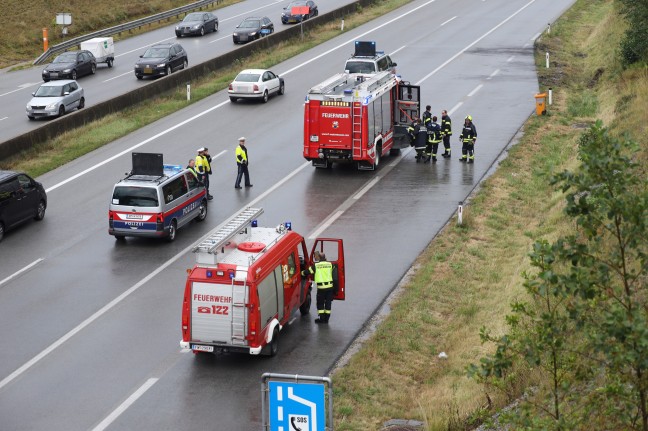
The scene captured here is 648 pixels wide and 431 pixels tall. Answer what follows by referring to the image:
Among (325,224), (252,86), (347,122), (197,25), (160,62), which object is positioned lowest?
(325,224)

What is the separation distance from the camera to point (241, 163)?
30719mm

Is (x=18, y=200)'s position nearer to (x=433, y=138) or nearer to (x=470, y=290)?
(x=470, y=290)

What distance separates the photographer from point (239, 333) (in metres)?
17.7

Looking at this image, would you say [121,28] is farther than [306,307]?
Yes

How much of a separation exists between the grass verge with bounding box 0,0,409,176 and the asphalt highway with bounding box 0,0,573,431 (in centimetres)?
79

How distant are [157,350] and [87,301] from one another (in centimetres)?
346

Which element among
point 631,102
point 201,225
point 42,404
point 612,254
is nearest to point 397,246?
point 201,225

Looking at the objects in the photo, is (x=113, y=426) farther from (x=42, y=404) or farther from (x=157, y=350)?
(x=157, y=350)

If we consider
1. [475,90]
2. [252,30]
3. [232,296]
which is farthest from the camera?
[252,30]

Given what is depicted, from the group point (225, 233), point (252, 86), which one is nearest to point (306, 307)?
point (225, 233)

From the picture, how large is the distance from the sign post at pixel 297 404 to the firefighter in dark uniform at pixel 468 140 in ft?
80.9

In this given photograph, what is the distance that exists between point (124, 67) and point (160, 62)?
5.92 meters

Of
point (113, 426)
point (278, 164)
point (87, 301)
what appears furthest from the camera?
point (278, 164)

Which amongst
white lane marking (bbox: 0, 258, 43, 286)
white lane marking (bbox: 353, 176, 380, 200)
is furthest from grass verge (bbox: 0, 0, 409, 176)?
white lane marking (bbox: 353, 176, 380, 200)
